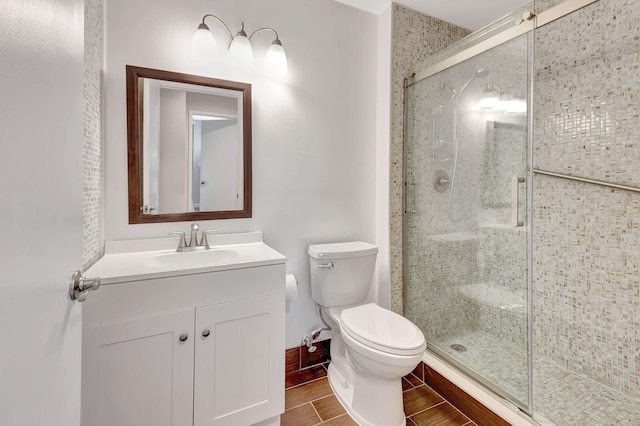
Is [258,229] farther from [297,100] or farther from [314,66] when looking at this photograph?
[314,66]

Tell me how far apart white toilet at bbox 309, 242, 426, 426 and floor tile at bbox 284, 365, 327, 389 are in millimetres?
101

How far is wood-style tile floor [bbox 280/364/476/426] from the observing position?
152 centimetres

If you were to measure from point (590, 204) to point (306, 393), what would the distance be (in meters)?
1.98

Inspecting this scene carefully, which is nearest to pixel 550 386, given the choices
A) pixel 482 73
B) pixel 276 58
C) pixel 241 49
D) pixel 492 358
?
pixel 492 358

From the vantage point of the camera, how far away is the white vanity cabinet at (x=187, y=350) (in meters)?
1.10

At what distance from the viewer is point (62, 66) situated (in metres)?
0.66

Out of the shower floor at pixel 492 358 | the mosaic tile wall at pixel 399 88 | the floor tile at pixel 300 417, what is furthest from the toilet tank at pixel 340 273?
the shower floor at pixel 492 358

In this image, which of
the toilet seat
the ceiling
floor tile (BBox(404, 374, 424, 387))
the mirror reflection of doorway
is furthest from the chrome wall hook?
the ceiling

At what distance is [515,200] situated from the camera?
1.54m

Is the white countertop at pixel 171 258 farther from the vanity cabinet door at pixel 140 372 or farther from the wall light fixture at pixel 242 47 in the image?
the wall light fixture at pixel 242 47

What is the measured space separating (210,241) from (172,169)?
438 millimetres

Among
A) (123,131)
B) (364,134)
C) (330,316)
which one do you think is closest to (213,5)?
(123,131)

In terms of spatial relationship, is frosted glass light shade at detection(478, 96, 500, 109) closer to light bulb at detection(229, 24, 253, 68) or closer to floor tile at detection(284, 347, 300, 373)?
light bulb at detection(229, 24, 253, 68)

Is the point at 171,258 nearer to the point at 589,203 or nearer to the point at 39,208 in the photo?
the point at 39,208
